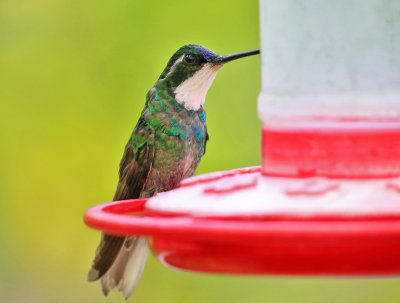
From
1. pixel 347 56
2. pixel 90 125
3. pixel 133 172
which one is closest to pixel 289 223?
pixel 347 56

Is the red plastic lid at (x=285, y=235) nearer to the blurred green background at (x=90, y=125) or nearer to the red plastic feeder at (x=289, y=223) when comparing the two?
the red plastic feeder at (x=289, y=223)

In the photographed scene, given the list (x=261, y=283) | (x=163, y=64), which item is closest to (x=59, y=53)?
(x=163, y=64)

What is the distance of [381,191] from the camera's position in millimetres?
2062

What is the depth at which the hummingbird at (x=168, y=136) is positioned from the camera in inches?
190

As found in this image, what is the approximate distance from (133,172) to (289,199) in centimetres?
288

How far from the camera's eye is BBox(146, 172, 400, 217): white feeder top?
1.96 metres

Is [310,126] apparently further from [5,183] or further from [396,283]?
[5,183]

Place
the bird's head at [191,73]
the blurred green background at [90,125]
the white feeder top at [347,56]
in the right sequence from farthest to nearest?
the blurred green background at [90,125] < the bird's head at [191,73] < the white feeder top at [347,56]

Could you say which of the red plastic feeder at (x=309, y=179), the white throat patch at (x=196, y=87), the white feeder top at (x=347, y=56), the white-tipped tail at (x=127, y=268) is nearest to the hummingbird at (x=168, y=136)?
the white throat patch at (x=196, y=87)

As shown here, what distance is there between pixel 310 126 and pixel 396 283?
4.35m

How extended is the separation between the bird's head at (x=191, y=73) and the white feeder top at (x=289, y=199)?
248 centimetres

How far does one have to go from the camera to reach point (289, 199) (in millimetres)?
2051

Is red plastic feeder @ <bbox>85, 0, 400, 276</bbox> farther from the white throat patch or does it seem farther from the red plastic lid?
the white throat patch

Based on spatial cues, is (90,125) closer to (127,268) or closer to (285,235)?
(127,268)
